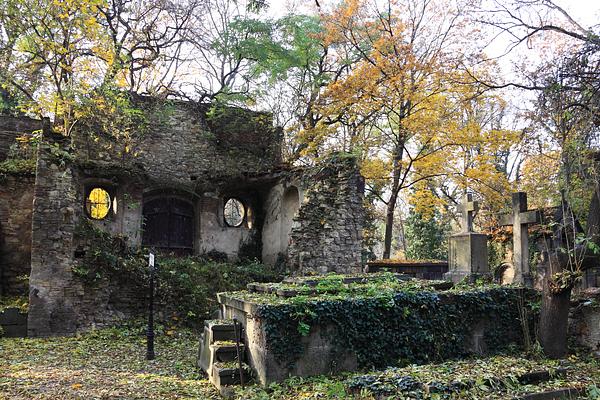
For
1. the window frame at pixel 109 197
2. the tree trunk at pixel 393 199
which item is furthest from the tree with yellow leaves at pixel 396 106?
the window frame at pixel 109 197

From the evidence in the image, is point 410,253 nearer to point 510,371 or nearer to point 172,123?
point 172,123

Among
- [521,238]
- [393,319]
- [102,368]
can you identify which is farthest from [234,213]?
[393,319]

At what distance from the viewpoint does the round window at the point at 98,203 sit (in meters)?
15.4

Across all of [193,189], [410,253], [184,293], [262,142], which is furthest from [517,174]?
[184,293]

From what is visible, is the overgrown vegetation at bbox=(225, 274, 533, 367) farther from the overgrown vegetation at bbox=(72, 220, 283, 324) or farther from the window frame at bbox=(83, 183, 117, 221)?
the window frame at bbox=(83, 183, 117, 221)

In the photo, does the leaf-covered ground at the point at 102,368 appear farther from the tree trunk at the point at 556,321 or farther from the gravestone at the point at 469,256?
the gravestone at the point at 469,256

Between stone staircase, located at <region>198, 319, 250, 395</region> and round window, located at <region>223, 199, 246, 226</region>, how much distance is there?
1022 centimetres

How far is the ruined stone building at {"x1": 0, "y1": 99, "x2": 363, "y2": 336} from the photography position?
11.4 meters

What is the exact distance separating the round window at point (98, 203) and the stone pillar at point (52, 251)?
12.3 ft

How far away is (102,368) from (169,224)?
28.7ft

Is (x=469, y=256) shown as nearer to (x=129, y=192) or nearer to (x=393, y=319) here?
(x=393, y=319)

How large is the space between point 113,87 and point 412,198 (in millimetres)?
12338

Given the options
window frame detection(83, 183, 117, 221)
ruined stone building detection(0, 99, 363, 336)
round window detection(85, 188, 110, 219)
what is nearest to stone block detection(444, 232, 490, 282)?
ruined stone building detection(0, 99, 363, 336)

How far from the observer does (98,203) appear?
1555cm
